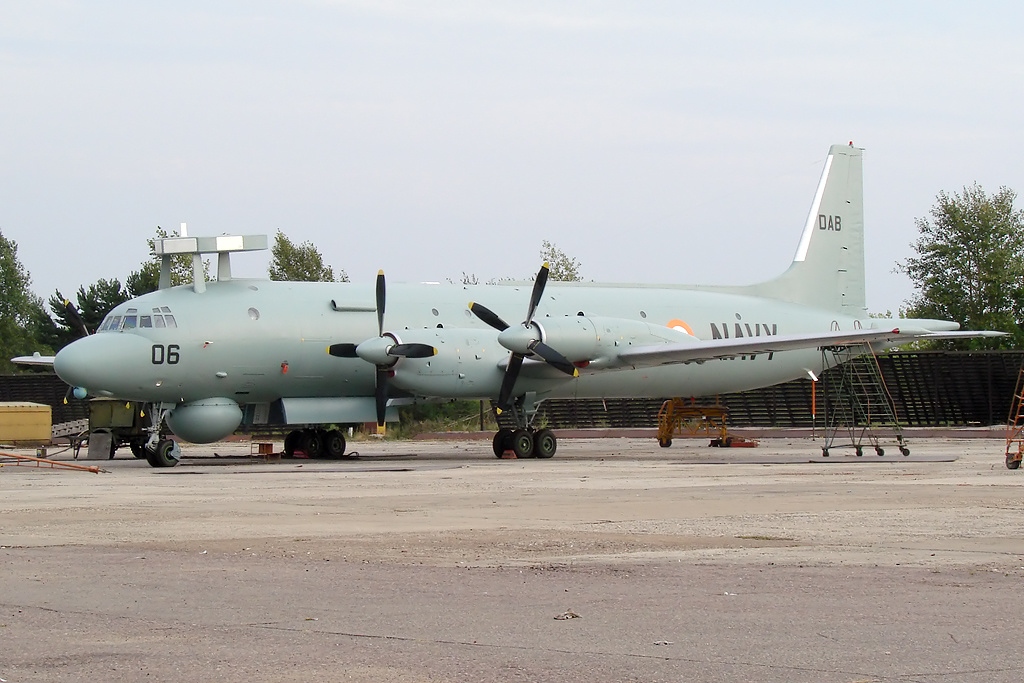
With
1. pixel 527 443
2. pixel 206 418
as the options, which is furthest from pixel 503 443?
pixel 206 418

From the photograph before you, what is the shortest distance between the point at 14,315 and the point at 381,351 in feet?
223

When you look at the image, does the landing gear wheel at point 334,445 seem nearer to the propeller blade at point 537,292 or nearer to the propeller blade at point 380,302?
the propeller blade at point 380,302

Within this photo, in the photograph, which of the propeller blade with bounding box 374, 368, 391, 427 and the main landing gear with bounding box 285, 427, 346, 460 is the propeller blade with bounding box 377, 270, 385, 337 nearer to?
the propeller blade with bounding box 374, 368, 391, 427

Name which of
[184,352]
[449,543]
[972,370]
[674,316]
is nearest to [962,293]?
[972,370]

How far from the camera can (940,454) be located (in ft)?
102

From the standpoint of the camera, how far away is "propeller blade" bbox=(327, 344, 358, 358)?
30.7 meters

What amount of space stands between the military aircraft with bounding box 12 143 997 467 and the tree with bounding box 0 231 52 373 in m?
54.8

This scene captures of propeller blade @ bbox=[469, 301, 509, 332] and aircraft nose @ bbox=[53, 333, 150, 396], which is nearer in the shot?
aircraft nose @ bbox=[53, 333, 150, 396]

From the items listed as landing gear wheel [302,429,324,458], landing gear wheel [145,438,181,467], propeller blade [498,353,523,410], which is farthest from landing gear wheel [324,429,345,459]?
landing gear wheel [145,438,181,467]

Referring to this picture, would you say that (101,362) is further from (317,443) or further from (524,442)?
(524,442)

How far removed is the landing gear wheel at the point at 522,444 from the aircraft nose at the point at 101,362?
8558 millimetres

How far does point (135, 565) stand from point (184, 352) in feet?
62.5

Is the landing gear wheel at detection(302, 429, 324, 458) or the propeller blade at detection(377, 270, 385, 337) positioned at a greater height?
the propeller blade at detection(377, 270, 385, 337)

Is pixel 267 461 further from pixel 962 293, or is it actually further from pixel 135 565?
pixel 962 293
